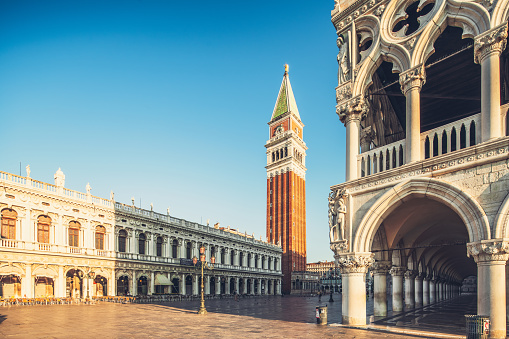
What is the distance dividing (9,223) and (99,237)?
1005cm

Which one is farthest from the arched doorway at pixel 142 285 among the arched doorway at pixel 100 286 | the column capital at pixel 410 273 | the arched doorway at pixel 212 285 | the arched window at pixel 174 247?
the column capital at pixel 410 273

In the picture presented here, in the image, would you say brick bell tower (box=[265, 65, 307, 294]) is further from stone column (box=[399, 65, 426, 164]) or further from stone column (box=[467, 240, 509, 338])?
stone column (box=[467, 240, 509, 338])

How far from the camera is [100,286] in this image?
42.2 metres

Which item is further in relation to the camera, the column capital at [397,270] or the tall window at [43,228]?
the tall window at [43,228]

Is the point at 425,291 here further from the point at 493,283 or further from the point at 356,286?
the point at 493,283

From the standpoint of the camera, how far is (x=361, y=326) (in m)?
16.3

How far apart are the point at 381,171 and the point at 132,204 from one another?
3750cm

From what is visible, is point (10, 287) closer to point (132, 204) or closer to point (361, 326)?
point (132, 204)

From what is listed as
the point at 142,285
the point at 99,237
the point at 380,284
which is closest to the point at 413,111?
the point at 380,284

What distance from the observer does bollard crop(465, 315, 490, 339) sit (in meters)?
11.8

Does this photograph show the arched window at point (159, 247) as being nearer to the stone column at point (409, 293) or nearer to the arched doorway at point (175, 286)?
the arched doorway at point (175, 286)

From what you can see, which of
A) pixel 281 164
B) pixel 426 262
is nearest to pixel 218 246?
pixel 281 164

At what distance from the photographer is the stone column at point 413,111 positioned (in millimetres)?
15305

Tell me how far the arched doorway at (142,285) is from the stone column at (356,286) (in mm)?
36096
